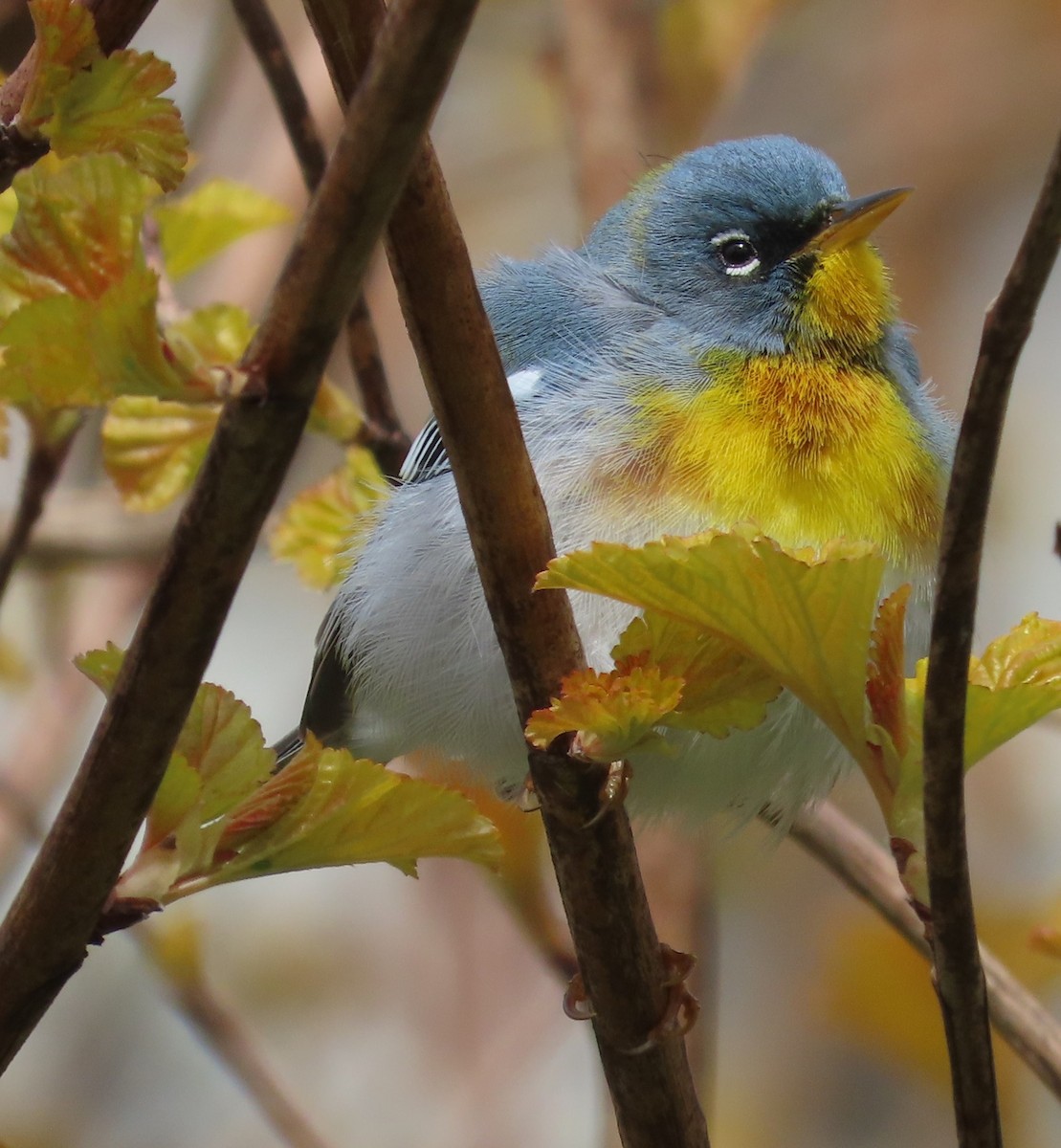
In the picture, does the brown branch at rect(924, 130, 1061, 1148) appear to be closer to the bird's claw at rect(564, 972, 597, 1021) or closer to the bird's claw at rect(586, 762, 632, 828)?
the bird's claw at rect(586, 762, 632, 828)

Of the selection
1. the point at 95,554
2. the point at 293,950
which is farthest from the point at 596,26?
the point at 293,950

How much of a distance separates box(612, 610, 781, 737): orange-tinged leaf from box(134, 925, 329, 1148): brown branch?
5.23 ft

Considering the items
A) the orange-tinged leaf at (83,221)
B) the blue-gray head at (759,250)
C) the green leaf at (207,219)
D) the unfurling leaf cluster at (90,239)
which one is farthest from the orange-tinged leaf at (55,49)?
the blue-gray head at (759,250)

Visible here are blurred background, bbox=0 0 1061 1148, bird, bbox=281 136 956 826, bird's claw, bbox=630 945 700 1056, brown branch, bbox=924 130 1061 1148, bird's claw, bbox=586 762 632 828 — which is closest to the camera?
brown branch, bbox=924 130 1061 1148

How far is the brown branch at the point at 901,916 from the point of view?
6.34ft

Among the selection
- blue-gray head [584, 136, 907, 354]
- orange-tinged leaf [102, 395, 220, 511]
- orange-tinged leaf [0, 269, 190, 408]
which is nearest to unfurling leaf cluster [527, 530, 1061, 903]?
orange-tinged leaf [0, 269, 190, 408]

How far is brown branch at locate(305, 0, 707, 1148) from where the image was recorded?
3.56 ft

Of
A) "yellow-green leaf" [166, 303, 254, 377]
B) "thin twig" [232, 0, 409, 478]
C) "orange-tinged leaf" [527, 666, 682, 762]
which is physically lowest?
"orange-tinged leaf" [527, 666, 682, 762]

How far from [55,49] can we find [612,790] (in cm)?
88

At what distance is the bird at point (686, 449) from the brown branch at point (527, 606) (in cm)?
56

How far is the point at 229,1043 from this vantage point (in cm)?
269

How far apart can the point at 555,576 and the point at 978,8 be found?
562 centimetres

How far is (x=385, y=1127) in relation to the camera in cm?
489

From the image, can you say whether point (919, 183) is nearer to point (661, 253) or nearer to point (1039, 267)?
point (661, 253)
